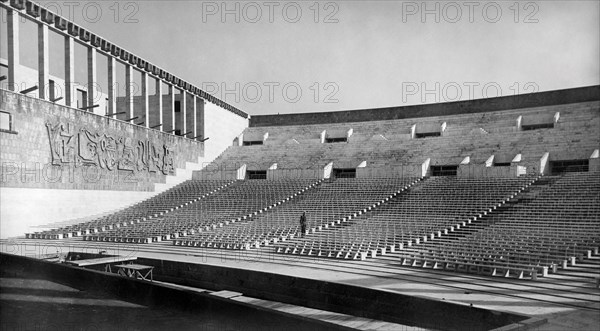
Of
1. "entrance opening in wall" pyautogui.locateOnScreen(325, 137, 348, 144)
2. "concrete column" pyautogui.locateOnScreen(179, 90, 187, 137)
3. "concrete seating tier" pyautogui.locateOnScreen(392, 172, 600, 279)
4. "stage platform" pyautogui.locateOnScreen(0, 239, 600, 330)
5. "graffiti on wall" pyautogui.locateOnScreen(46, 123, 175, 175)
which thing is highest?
"concrete column" pyautogui.locateOnScreen(179, 90, 187, 137)

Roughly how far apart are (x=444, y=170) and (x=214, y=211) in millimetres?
15374

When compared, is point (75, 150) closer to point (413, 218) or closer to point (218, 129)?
point (218, 129)

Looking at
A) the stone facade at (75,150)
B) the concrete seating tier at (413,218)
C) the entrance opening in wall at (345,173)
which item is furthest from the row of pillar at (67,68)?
the concrete seating tier at (413,218)

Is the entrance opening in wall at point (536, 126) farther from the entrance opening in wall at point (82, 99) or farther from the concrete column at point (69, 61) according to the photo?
the entrance opening in wall at point (82, 99)

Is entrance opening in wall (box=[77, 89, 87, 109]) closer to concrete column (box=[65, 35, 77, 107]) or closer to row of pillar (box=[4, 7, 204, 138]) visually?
row of pillar (box=[4, 7, 204, 138])

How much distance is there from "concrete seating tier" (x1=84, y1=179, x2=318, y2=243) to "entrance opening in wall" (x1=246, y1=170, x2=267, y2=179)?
3375 mm

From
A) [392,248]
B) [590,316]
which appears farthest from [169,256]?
[590,316]

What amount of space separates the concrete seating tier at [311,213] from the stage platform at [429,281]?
92 cm

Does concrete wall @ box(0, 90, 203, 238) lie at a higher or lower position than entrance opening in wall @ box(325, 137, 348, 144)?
lower

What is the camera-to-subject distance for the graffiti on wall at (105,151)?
73.3ft

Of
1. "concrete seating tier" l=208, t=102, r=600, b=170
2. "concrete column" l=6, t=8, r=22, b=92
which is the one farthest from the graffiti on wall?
"concrete seating tier" l=208, t=102, r=600, b=170

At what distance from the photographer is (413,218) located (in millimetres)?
19656

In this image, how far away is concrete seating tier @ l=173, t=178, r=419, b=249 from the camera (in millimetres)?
18203

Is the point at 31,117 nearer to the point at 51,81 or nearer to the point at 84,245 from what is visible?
the point at 84,245
